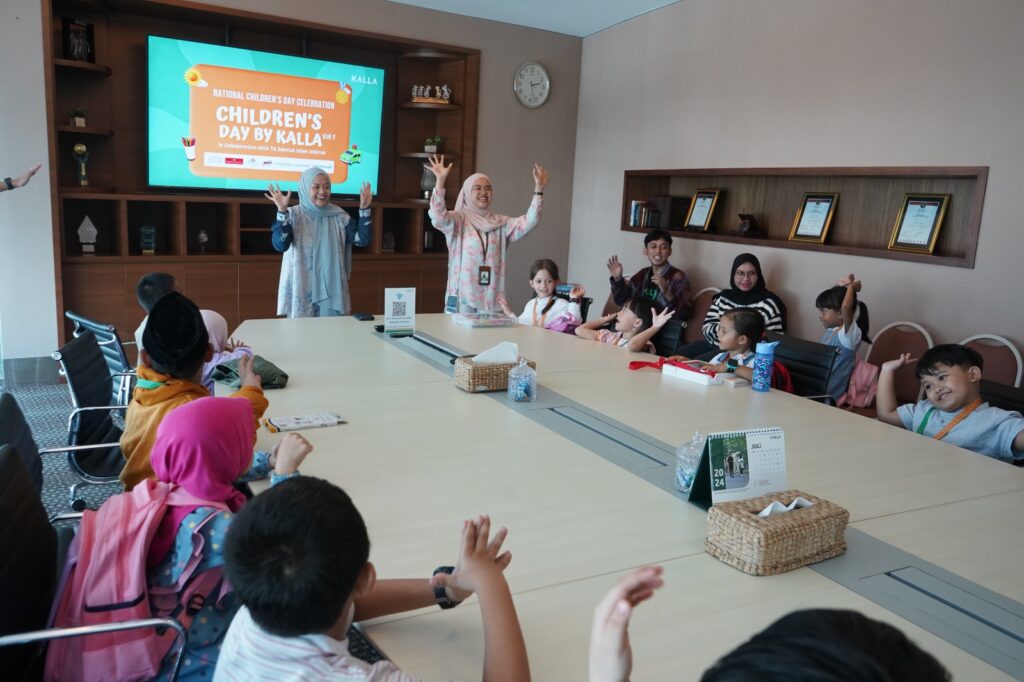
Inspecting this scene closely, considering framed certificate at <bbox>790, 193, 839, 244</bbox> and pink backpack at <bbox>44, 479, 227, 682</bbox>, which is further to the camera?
framed certificate at <bbox>790, 193, 839, 244</bbox>

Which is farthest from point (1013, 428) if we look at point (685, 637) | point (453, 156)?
point (453, 156)

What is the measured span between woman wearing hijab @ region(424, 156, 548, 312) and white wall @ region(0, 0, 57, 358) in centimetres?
257

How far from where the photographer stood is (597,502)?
1.73 metres

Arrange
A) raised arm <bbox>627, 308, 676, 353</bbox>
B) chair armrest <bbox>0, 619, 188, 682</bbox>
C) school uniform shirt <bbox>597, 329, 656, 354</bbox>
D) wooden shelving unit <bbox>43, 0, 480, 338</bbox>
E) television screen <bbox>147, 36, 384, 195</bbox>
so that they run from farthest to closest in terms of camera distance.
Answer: television screen <bbox>147, 36, 384, 195</bbox>, wooden shelving unit <bbox>43, 0, 480, 338</bbox>, school uniform shirt <bbox>597, 329, 656, 354</bbox>, raised arm <bbox>627, 308, 676, 353</bbox>, chair armrest <bbox>0, 619, 188, 682</bbox>

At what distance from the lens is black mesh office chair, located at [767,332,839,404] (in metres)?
3.13

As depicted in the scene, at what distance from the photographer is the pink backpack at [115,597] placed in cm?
133

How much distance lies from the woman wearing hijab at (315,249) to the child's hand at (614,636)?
156 inches

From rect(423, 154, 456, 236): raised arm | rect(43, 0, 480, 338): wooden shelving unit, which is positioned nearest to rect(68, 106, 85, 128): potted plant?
rect(43, 0, 480, 338): wooden shelving unit

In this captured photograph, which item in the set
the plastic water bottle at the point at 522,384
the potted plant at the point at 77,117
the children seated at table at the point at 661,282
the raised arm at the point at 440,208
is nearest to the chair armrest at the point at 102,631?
the plastic water bottle at the point at 522,384

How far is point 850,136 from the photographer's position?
4.38 m

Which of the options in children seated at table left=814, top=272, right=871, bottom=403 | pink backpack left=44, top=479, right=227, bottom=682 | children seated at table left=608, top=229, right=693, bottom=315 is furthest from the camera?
children seated at table left=608, top=229, right=693, bottom=315

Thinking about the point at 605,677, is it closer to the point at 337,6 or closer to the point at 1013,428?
the point at 1013,428

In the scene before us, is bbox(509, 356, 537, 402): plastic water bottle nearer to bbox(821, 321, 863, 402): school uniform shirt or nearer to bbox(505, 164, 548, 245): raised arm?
bbox(821, 321, 863, 402): school uniform shirt

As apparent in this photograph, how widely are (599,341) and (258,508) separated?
9.51 feet
